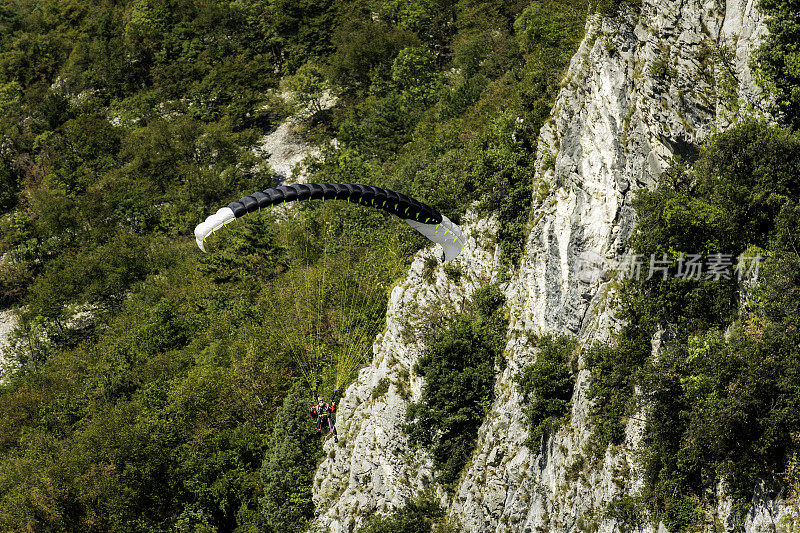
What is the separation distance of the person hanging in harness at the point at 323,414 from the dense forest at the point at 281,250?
186cm

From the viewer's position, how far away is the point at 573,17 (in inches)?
1314

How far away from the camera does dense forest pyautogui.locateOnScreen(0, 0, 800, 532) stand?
63.1ft

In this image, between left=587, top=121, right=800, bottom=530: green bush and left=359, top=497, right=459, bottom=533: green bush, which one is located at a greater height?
left=587, top=121, right=800, bottom=530: green bush

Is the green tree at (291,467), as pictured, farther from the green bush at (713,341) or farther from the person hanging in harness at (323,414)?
the green bush at (713,341)

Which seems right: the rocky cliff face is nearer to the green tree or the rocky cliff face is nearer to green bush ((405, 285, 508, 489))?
green bush ((405, 285, 508, 489))

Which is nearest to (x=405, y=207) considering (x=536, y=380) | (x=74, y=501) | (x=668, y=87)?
(x=536, y=380)

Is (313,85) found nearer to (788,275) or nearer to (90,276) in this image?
(90,276)

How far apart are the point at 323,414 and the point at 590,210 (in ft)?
55.4

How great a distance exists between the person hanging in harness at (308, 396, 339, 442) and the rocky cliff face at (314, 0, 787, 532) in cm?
497

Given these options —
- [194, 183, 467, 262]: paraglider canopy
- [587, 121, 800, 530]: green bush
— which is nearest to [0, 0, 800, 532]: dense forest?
[587, 121, 800, 530]: green bush

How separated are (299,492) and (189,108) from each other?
54.2m

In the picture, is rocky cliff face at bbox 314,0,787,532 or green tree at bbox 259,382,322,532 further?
green tree at bbox 259,382,322,532

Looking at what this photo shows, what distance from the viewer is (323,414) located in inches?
1359

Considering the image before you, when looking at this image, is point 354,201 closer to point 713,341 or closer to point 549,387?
point 549,387
